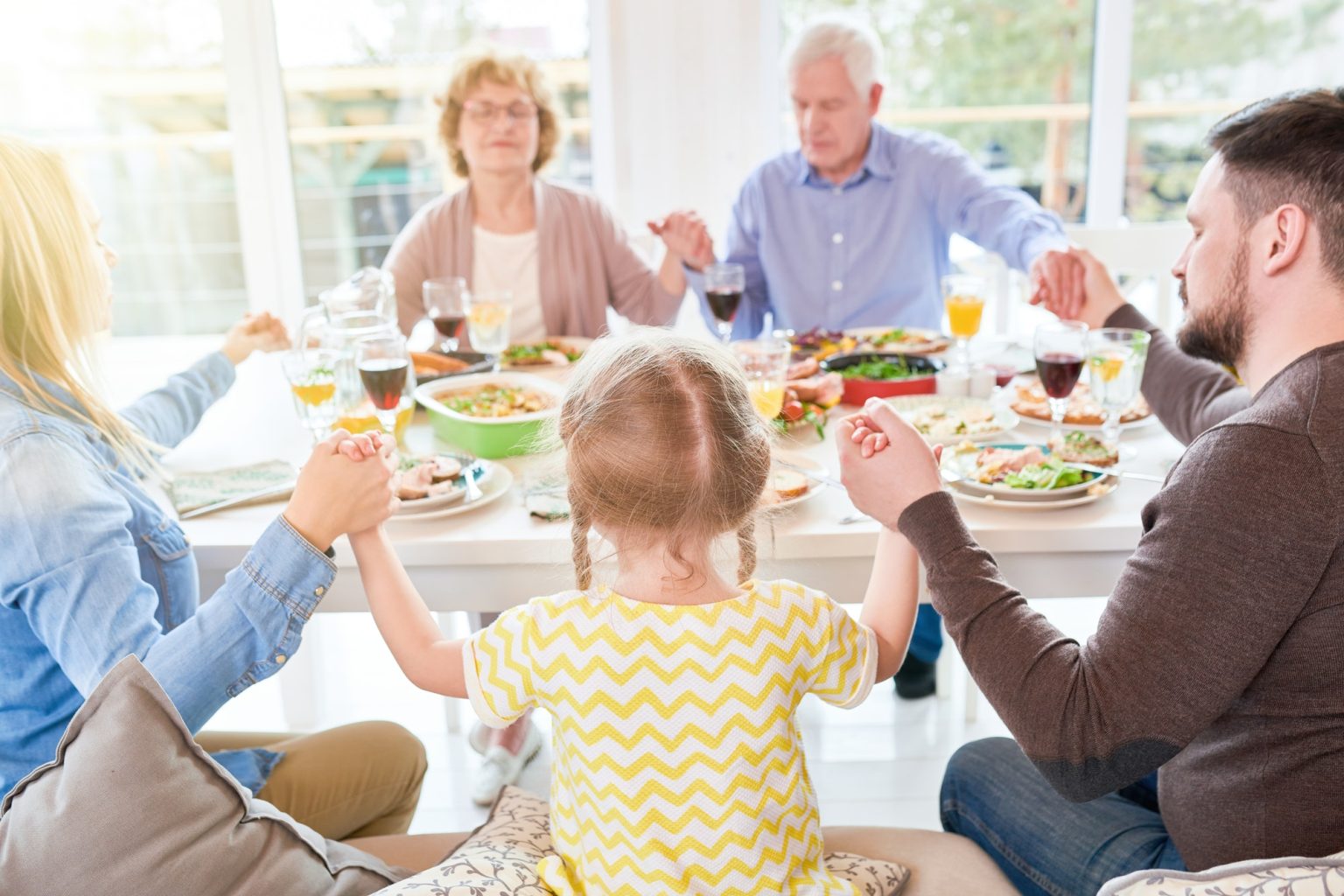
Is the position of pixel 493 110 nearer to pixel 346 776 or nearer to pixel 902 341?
pixel 902 341

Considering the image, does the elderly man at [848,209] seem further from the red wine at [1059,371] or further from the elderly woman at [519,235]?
the red wine at [1059,371]

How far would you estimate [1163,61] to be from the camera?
3.96 meters

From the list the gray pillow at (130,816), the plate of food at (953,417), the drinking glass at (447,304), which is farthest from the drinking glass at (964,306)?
the gray pillow at (130,816)

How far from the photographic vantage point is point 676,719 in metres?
1.05

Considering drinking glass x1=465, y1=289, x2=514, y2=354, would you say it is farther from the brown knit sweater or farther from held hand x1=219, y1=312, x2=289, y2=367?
the brown knit sweater

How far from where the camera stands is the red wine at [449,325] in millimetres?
2309

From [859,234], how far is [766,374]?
4.80ft

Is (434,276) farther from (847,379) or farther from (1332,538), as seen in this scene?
(1332,538)

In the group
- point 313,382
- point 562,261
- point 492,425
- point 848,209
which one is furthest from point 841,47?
point 313,382

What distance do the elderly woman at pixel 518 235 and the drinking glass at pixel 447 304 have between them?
0.47 metres

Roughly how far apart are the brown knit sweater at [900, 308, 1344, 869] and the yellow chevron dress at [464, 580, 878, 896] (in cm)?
19

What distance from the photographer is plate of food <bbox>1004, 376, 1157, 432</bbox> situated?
182 centimetres

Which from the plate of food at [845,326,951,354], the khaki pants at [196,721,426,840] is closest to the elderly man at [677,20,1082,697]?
the plate of food at [845,326,951,354]

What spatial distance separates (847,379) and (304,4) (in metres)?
2.77
